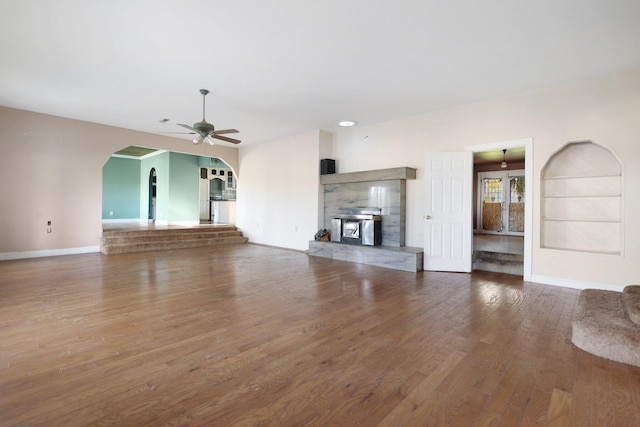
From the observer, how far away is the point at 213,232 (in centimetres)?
860

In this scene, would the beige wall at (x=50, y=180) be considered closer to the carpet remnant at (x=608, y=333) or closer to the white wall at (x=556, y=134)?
the white wall at (x=556, y=134)

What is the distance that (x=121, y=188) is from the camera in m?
11.9

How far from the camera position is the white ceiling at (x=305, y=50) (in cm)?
275

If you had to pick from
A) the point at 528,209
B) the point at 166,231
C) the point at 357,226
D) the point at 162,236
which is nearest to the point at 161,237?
the point at 162,236

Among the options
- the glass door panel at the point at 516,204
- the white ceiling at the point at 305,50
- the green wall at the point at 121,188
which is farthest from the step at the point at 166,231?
the glass door panel at the point at 516,204

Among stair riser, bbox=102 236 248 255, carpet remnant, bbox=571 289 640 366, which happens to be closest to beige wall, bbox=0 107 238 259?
stair riser, bbox=102 236 248 255

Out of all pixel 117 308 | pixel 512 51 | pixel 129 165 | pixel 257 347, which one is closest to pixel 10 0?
pixel 117 308

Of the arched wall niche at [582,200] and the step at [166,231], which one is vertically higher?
the arched wall niche at [582,200]

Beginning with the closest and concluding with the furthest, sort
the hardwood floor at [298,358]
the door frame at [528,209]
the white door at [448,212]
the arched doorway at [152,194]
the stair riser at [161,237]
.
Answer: the hardwood floor at [298,358] < the door frame at [528,209] < the white door at [448,212] < the stair riser at [161,237] < the arched doorway at [152,194]

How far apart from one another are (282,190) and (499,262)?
4.93m

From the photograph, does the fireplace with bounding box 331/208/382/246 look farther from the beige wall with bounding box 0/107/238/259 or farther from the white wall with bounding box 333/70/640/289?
the beige wall with bounding box 0/107/238/259

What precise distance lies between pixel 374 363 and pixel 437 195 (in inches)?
148

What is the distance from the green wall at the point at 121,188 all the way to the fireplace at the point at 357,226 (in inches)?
372

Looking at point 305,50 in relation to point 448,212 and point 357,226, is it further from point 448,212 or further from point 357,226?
point 357,226
